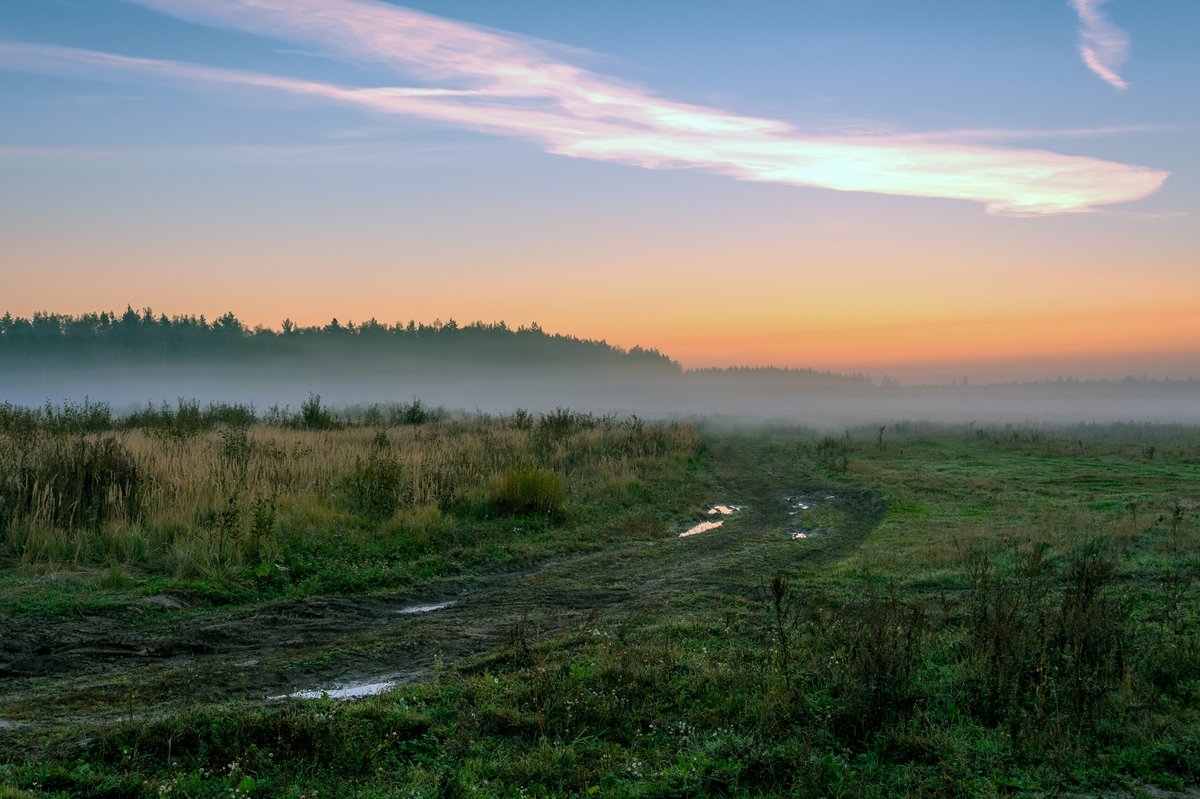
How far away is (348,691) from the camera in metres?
6.20

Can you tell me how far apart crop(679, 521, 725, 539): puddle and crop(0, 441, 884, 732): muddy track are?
2214 millimetres

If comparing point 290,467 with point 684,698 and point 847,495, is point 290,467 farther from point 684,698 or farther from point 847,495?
point 847,495

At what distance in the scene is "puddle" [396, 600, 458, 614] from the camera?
9.19m

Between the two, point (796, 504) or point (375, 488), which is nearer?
point (375, 488)

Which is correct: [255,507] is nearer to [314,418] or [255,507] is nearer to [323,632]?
[323,632]

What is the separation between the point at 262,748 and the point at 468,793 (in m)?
1.57

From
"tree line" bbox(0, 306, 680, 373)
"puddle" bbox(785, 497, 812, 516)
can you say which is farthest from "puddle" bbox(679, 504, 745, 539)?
"tree line" bbox(0, 306, 680, 373)

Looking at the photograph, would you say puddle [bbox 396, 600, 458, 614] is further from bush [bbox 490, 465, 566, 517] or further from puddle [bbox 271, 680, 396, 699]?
bush [bbox 490, 465, 566, 517]

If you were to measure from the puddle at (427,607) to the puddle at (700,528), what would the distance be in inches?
241

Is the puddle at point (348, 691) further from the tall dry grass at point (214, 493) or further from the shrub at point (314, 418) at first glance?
the shrub at point (314, 418)

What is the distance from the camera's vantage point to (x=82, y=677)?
6.45m

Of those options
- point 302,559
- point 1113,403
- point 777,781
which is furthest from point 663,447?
point 1113,403

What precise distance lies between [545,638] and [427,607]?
8.50 ft

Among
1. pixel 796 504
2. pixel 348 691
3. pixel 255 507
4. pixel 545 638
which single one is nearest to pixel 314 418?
pixel 255 507
